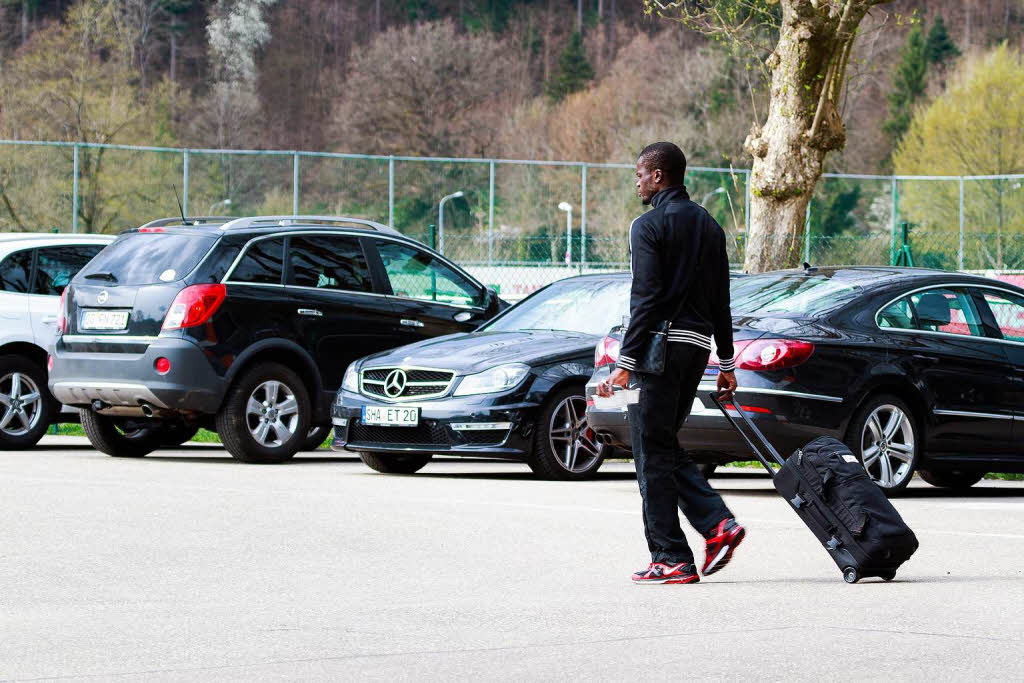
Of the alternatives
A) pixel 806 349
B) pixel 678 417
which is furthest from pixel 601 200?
pixel 678 417

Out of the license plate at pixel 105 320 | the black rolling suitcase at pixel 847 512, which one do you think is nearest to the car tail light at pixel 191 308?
the license plate at pixel 105 320

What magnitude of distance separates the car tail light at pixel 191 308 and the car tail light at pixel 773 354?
4268 mm

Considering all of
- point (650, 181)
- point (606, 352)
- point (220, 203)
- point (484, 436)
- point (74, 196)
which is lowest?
point (484, 436)

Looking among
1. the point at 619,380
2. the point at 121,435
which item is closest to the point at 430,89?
the point at 121,435

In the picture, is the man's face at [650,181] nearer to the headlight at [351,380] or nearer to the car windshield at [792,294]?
the car windshield at [792,294]

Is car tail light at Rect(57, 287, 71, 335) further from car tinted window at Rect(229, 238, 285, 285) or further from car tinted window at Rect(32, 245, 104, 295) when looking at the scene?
car tinted window at Rect(229, 238, 285, 285)

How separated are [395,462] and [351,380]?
0.68 m

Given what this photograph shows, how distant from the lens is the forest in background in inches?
2143

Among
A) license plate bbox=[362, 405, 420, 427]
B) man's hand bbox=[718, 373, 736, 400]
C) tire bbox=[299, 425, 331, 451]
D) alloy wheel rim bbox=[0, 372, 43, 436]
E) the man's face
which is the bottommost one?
tire bbox=[299, 425, 331, 451]

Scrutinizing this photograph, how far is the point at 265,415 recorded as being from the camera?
13.9m

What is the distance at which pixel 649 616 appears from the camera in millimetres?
6730

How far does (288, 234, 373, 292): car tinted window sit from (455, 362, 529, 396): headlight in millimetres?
2273

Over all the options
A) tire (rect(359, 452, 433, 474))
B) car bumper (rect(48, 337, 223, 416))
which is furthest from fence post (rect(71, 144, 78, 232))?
tire (rect(359, 452, 433, 474))

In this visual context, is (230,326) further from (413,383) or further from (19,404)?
(19,404)
